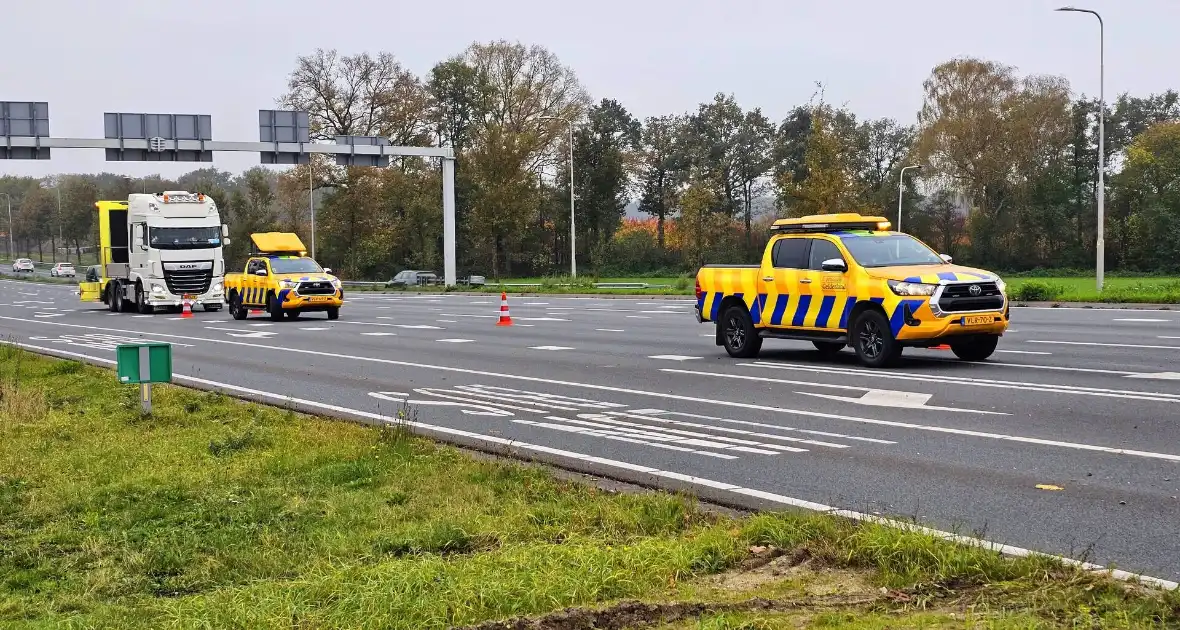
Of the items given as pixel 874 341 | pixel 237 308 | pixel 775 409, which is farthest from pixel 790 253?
pixel 237 308

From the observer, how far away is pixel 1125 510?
22.9 feet

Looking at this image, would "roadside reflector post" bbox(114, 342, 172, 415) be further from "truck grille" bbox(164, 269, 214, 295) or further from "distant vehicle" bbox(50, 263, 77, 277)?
"distant vehicle" bbox(50, 263, 77, 277)

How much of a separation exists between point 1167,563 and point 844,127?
79.3 m

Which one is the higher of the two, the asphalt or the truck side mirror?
the truck side mirror

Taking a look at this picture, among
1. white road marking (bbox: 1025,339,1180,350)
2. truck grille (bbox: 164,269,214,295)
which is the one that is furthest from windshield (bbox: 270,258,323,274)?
white road marking (bbox: 1025,339,1180,350)

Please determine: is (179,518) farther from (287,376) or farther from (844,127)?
(844,127)

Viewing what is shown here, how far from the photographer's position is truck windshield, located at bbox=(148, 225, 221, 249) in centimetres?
3731

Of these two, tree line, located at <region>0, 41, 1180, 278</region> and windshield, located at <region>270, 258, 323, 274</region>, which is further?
tree line, located at <region>0, 41, 1180, 278</region>

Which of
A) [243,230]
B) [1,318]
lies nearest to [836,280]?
[1,318]

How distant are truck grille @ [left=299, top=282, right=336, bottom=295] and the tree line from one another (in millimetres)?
32124

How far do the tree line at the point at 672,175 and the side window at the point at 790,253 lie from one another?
4217cm

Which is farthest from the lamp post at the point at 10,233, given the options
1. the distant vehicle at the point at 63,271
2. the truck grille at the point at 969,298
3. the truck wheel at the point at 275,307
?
the truck grille at the point at 969,298

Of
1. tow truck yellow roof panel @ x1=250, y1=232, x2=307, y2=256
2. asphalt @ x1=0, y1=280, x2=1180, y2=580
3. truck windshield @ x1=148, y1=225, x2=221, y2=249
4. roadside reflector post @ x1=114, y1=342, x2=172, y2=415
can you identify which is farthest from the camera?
tow truck yellow roof panel @ x1=250, y1=232, x2=307, y2=256

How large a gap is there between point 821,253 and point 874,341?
168 centimetres
